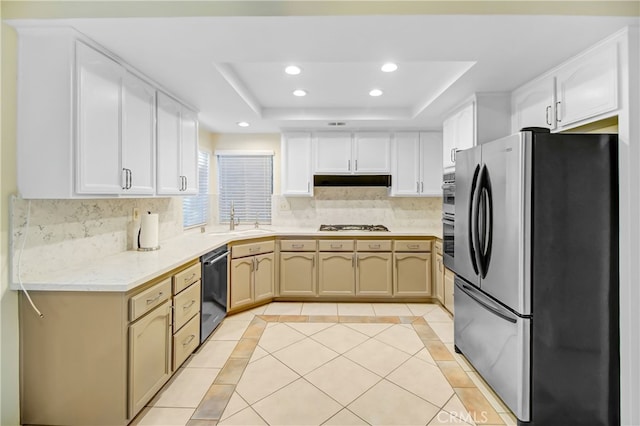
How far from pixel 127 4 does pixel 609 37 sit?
8.89ft

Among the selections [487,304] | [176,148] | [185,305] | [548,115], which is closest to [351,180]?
[176,148]

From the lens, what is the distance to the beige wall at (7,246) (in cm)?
172

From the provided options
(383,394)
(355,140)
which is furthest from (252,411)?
(355,140)

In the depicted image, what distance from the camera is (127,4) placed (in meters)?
1.70

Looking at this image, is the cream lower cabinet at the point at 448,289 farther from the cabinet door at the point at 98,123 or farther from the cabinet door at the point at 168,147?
the cabinet door at the point at 98,123

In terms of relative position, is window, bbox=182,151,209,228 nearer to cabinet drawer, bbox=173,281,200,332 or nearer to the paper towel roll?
the paper towel roll

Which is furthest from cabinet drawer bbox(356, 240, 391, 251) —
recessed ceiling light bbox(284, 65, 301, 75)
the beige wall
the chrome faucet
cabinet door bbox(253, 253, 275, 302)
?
the beige wall

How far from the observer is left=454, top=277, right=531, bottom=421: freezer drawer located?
6.03 ft

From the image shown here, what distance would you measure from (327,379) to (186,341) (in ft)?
3.63

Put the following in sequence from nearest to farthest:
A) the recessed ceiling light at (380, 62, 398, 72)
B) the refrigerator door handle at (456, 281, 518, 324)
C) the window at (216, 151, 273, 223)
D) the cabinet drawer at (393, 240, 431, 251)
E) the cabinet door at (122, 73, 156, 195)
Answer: the refrigerator door handle at (456, 281, 518, 324)
the cabinet door at (122, 73, 156, 195)
the recessed ceiling light at (380, 62, 398, 72)
the cabinet drawer at (393, 240, 431, 251)
the window at (216, 151, 273, 223)

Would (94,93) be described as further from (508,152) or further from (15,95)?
(508,152)

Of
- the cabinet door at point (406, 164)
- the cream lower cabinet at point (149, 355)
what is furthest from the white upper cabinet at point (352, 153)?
the cream lower cabinet at point (149, 355)

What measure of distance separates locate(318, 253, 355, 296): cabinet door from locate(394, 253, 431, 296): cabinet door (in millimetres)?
567

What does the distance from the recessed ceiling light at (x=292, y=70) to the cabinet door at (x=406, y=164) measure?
2.02m
